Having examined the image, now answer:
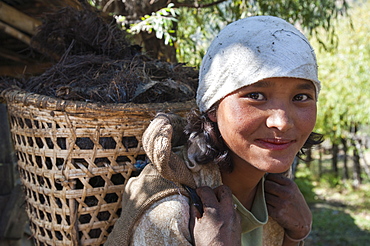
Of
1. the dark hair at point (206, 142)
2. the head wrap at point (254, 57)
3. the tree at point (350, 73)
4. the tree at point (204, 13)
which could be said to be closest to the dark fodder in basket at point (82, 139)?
the dark hair at point (206, 142)

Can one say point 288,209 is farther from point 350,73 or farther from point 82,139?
point 350,73

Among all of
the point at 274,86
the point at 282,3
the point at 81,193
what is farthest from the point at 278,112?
the point at 282,3

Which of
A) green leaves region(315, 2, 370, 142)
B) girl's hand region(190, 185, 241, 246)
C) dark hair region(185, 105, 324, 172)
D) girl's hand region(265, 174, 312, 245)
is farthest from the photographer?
green leaves region(315, 2, 370, 142)

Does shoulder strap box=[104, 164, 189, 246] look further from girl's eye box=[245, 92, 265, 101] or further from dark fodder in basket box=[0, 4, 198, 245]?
girl's eye box=[245, 92, 265, 101]

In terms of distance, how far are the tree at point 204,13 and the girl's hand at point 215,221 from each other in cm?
244

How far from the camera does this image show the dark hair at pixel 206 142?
1.44 meters

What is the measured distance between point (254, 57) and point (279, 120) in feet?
0.77

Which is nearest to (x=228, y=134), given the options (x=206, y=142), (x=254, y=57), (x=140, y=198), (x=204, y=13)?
(x=206, y=142)

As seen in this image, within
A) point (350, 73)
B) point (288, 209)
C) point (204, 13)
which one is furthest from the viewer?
point (350, 73)

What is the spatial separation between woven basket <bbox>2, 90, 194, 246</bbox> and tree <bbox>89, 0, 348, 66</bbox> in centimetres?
209

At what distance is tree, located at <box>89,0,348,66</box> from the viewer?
3.66 m

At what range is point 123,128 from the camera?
153 cm

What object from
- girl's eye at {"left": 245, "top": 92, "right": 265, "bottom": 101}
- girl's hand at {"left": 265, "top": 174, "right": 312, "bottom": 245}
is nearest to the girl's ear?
girl's eye at {"left": 245, "top": 92, "right": 265, "bottom": 101}

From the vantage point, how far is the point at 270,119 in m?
1.26
